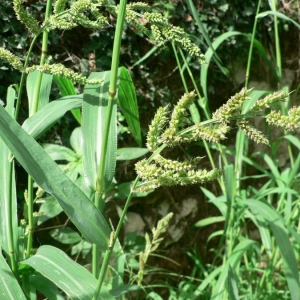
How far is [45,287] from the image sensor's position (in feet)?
3.00

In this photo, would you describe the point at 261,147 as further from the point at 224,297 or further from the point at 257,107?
the point at 257,107

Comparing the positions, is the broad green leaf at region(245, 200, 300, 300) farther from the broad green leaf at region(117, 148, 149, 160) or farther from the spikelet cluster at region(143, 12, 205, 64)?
the spikelet cluster at region(143, 12, 205, 64)

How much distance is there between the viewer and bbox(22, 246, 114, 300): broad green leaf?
73cm

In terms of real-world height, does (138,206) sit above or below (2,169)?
below

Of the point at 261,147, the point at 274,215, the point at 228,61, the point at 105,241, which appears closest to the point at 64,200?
the point at 105,241

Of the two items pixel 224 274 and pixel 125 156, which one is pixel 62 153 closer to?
pixel 125 156

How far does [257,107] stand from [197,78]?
1467 millimetres

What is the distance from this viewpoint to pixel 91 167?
78cm

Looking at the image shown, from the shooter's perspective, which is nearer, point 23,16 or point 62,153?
point 23,16

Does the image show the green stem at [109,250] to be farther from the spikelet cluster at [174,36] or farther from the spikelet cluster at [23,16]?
the spikelet cluster at [23,16]

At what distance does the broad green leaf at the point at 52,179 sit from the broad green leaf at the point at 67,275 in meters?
0.09

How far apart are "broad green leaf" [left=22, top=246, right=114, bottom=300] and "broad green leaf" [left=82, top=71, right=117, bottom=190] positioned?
13 cm

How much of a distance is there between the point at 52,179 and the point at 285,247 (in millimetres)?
632

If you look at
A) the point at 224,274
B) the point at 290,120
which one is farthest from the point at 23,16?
the point at 224,274
